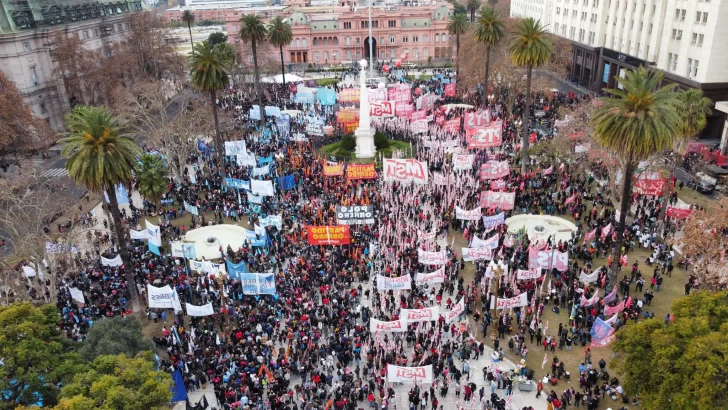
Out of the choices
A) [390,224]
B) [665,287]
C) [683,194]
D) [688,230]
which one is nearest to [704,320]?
[688,230]

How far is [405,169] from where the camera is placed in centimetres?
4091

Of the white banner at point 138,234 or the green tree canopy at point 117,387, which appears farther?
the white banner at point 138,234

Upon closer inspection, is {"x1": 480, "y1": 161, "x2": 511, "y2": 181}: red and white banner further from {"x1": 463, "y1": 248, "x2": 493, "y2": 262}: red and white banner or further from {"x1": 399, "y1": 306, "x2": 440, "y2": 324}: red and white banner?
{"x1": 399, "y1": 306, "x2": 440, "y2": 324}: red and white banner

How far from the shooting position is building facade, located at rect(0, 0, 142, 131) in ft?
204

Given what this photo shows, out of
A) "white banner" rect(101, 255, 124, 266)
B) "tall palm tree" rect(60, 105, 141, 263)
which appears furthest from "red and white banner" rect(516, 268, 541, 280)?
"white banner" rect(101, 255, 124, 266)

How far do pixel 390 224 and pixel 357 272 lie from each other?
5611mm

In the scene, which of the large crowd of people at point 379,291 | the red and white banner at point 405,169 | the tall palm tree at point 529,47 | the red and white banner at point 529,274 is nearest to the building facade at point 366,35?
the tall palm tree at point 529,47

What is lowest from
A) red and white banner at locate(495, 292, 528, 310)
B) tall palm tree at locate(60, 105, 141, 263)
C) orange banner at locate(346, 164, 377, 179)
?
red and white banner at locate(495, 292, 528, 310)

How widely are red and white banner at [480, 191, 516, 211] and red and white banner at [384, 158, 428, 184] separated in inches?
187

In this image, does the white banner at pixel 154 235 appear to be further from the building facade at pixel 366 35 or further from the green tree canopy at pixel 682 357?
the building facade at pixel 366 35

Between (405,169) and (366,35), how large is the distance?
79.0 metres

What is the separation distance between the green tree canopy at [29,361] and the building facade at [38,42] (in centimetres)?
5176

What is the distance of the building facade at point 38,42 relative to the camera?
6216 centimetres

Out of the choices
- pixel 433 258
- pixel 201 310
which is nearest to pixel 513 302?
pixel 433 258
